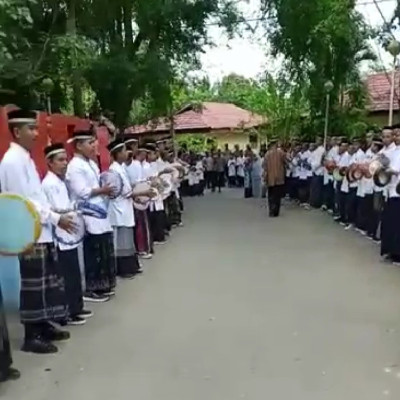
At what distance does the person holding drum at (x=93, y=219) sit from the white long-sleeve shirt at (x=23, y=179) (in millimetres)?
1455

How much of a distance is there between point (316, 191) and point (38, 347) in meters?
15.0

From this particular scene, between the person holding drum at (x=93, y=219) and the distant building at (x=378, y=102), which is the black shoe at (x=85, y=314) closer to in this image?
the person holding drum at (x=93, y=219)

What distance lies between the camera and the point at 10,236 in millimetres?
5758

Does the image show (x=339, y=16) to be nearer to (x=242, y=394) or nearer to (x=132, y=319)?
(x=132, y=319)

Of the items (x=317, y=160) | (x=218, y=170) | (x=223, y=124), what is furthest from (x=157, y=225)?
(x=223, y=124)

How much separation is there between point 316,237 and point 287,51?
9890 millimetres

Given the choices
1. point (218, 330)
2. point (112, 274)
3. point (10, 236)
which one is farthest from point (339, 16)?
point (10, 236)

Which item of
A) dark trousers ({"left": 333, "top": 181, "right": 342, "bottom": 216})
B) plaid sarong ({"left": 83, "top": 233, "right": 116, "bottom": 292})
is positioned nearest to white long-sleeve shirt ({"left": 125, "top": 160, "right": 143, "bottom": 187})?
plaid sarong ({"left": 83, "top": 233, "right": 116, "bottom": 292})

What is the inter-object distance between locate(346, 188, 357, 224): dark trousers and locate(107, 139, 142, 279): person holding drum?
21.1ft

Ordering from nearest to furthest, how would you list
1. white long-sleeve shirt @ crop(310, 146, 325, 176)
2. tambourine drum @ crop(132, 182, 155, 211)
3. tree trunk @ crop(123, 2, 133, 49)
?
1. tambourine drum @ crop(132, 182, 155, 211)
2. tree trunk @ crop(123, 2, 133, 49)
3. white long-sleeve shirt @ crop(310, 146, 325, 176)

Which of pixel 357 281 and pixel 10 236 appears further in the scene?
pixel 357 281

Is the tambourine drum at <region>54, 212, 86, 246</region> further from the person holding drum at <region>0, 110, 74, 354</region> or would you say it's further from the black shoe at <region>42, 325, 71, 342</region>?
the black shoe at <region>42, 325, 71, 342</region>

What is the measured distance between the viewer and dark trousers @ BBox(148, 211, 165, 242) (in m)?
13.4

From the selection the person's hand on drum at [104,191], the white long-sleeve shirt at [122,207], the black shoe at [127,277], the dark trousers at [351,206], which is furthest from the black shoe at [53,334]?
the dark trousers at [351,206]
